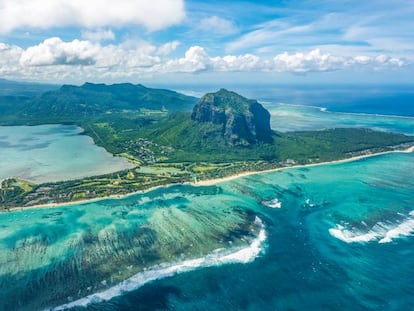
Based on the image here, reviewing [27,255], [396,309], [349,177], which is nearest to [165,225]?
[27,255]

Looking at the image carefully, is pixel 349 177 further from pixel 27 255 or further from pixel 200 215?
pixel 27 255

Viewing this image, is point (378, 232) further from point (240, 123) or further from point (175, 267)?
point (240, 123)

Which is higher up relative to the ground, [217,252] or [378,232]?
[378,232]

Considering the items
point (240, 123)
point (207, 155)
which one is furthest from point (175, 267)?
point (240, 123)

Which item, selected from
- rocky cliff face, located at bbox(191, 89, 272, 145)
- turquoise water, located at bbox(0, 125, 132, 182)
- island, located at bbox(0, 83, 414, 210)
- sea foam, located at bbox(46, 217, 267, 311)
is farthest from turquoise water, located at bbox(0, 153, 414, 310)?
rocky cliff face, located at bbox(191, 89, 272, 145)

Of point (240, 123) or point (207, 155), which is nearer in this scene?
point (207, 155)

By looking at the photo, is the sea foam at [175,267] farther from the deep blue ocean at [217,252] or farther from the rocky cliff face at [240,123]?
the rocky cliff face at [240,123]

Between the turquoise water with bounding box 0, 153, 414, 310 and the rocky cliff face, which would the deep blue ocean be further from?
the rocky cliff face

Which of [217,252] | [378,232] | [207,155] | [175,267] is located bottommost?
[207,155]
